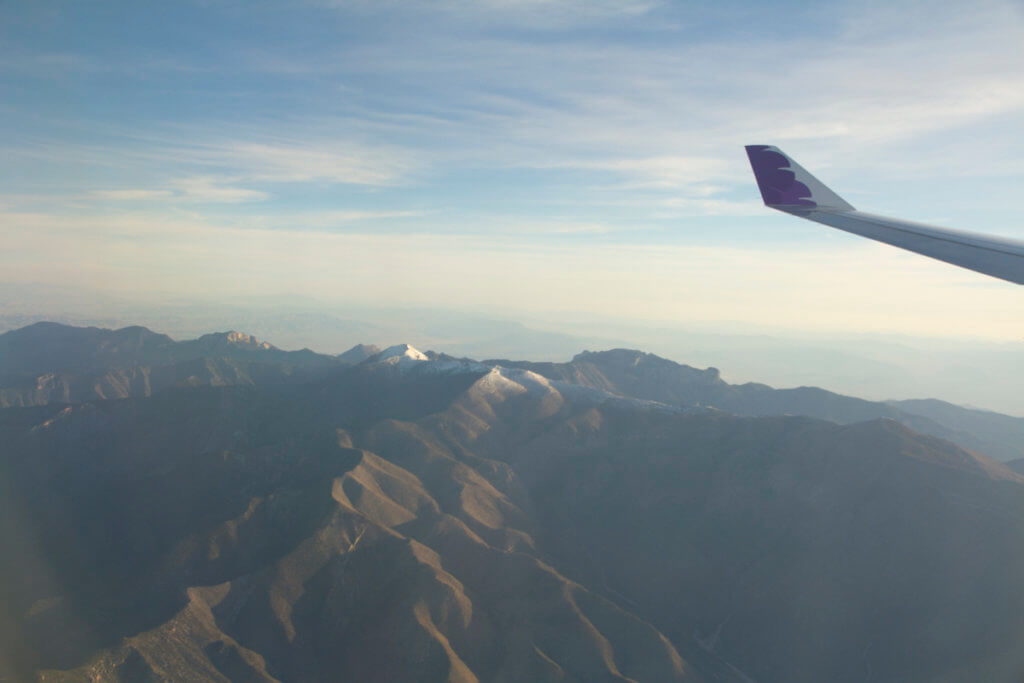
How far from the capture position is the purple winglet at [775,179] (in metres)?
26.6

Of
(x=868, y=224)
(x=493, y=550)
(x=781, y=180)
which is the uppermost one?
(x=781, y=180)

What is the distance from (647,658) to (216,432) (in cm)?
13823

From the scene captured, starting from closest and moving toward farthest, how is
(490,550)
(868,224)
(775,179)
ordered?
(868,224), (775,179), (490,550)

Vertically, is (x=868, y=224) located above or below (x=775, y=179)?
below

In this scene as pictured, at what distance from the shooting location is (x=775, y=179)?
26.7m

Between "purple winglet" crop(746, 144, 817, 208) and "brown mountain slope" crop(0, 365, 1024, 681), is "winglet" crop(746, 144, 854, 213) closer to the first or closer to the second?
"purple winglet" crop(746, 144, 817, 208)

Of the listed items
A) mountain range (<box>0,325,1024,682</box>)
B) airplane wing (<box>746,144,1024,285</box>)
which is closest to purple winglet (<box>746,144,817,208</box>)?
airplane wing (<box>746,144,1024,285</box>)

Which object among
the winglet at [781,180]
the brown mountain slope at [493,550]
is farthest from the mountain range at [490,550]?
the winglet at [781,180]

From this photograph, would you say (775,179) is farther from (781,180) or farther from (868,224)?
(868,224)

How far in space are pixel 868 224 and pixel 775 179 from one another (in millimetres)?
4658

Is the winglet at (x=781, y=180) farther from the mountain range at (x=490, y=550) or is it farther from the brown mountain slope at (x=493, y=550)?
the brown mountain slope at (x=493, y=550)

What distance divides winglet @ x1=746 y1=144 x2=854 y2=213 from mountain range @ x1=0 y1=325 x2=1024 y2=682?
3365 inches

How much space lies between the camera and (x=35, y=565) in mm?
106688

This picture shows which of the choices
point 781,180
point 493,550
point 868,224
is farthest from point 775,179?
point 493,550
